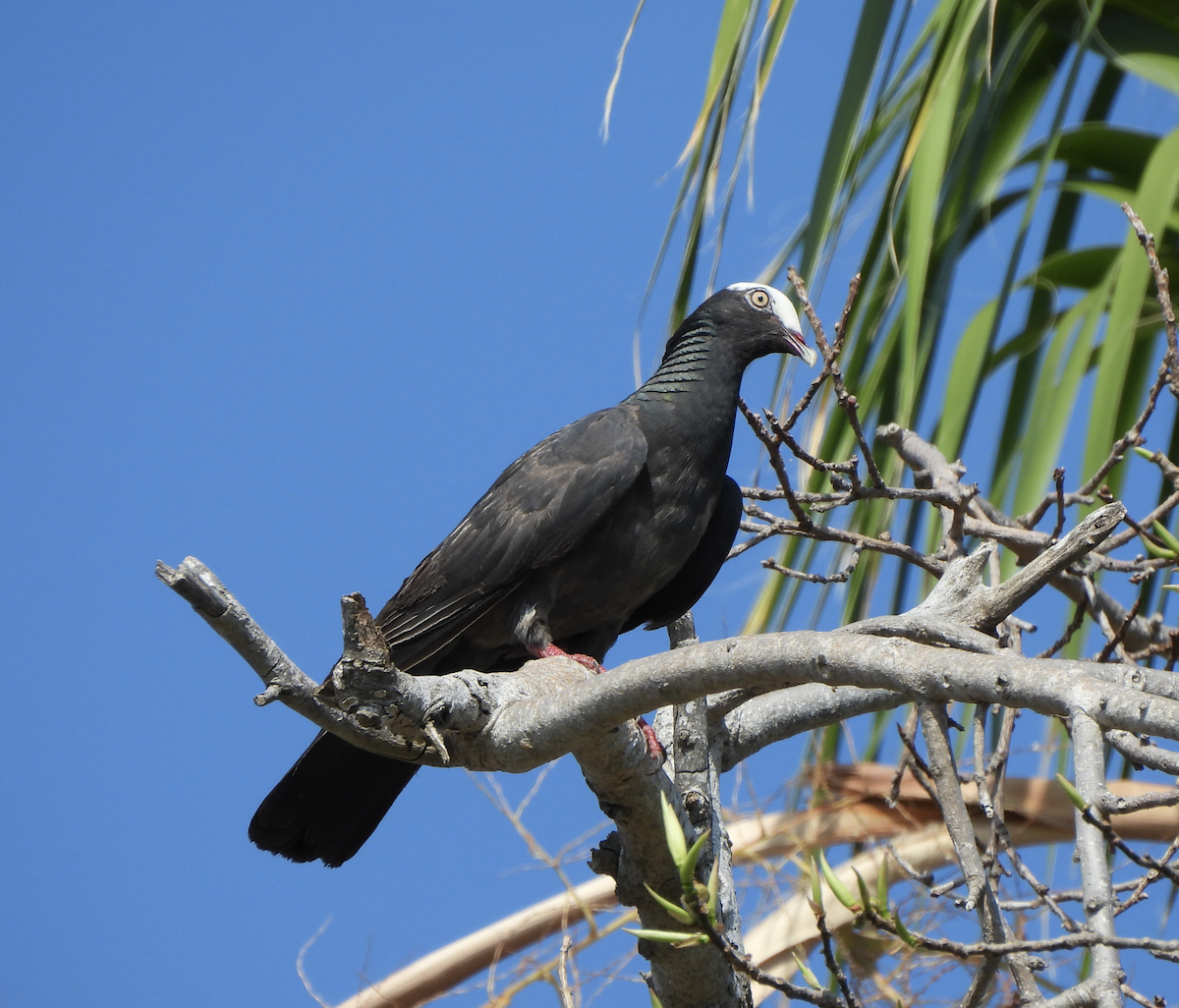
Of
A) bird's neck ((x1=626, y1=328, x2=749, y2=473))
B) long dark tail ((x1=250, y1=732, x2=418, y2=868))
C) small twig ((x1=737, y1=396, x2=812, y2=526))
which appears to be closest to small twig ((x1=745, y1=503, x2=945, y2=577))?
small twig ((x1=737, y1=396, x2=812, y2=526))

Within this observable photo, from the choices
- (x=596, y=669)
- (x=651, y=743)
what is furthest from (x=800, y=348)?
(x=651, y=743)

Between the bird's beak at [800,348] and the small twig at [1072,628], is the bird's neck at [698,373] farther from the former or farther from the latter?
the small twig at [1072,628]

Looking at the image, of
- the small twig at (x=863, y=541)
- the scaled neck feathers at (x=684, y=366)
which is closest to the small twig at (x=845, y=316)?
the small twig at (x=863, y=541)

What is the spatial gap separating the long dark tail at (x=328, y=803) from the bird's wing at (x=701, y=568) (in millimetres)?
970

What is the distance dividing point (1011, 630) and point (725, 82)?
196 cm

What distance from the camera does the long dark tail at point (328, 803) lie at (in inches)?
126

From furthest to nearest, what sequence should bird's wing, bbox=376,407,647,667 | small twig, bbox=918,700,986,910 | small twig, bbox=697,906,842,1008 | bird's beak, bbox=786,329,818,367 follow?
bird's beak, bbox=786,329,818,367, bird's wing, bbox=376,407,647,667, small twig, bbox=918,700,986,910, small twig, bbox=697,906,842,1008

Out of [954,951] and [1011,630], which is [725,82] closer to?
[1011,630]

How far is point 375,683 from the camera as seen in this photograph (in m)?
2.08

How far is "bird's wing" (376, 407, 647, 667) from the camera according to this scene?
333 cm

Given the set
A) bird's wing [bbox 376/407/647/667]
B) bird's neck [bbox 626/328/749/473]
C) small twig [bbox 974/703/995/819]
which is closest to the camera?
small twig [bbox 974/703/995/819]

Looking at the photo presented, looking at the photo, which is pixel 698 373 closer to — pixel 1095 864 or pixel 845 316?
pixel 845 316

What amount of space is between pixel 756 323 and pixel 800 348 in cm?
16

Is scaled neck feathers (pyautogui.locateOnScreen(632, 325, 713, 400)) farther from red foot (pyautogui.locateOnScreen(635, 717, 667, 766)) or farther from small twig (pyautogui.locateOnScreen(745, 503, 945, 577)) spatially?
red foot (pyautogui.locateOnScreen(635, 717, 667, 766))
